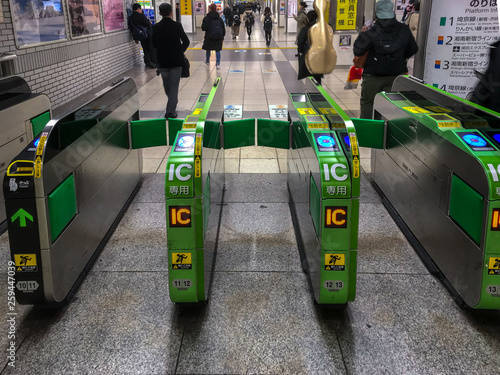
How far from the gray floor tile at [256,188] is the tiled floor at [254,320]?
470mm

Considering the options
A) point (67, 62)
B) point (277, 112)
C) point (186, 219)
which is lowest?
point (277, 112)

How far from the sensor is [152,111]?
7918mm

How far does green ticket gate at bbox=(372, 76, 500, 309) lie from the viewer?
2.57 m

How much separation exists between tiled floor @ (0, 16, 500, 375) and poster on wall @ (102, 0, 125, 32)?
7716mm

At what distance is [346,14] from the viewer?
41.7ft

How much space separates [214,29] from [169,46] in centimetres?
555

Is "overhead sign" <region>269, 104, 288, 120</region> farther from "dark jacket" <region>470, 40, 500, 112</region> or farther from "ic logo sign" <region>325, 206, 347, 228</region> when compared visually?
"ic logo sign" <region>325, 206, 347, 228</region>

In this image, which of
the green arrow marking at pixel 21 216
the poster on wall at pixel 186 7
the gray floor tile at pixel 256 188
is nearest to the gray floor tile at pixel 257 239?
the gray floor tile at pixel 256 188

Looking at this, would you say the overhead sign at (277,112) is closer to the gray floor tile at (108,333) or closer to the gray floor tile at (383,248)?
the gray floor tile at (383,248)

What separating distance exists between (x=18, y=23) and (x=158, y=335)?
559 cm

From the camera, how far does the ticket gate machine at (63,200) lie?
8.43 feet

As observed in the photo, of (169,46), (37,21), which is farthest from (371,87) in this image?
(37,21)

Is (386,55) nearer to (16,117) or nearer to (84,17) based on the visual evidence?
(16,117)

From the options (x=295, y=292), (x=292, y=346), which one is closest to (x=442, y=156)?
(x=295, y=292)
